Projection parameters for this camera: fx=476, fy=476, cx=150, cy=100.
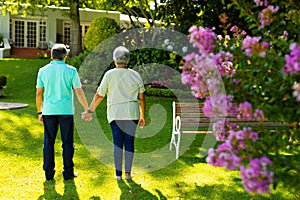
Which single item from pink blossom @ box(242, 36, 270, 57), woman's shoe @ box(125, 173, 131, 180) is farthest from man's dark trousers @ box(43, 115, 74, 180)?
pink blossom @ box(242, 36, 270, 57)

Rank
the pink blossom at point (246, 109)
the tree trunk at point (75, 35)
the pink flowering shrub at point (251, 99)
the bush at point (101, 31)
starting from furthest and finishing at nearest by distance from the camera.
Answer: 1. the tree trunk at point (75, 35)
2. the bush at point (101, 31)
3. the pink blossom at point (246, 109)
4. the pink flowering shrub at point (251, 99)

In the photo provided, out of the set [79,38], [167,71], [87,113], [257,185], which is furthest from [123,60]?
[79,38]

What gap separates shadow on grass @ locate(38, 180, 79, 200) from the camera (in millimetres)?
5871

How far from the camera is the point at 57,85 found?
6.19 meters

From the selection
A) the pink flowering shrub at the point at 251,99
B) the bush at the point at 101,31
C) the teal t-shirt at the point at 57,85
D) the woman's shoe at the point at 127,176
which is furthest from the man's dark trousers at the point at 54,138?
the bush at the point at 101,31

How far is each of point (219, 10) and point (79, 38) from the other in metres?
9.79

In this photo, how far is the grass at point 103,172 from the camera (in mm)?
6086

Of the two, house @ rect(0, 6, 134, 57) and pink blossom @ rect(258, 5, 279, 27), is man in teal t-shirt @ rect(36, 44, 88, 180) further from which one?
house @ rect(0, 6, 134, 57)

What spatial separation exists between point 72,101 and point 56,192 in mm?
1219

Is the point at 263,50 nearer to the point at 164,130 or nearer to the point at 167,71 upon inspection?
the point at 164,130

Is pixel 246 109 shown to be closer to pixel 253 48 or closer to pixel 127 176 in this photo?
pixel 253 48

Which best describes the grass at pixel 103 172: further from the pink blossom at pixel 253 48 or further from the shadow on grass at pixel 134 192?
the pink blossom at pixel 253 48

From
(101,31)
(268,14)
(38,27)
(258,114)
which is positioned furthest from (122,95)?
(38,27)

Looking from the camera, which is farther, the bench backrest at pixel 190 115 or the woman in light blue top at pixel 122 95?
the bench backrest at pixel 190 115
